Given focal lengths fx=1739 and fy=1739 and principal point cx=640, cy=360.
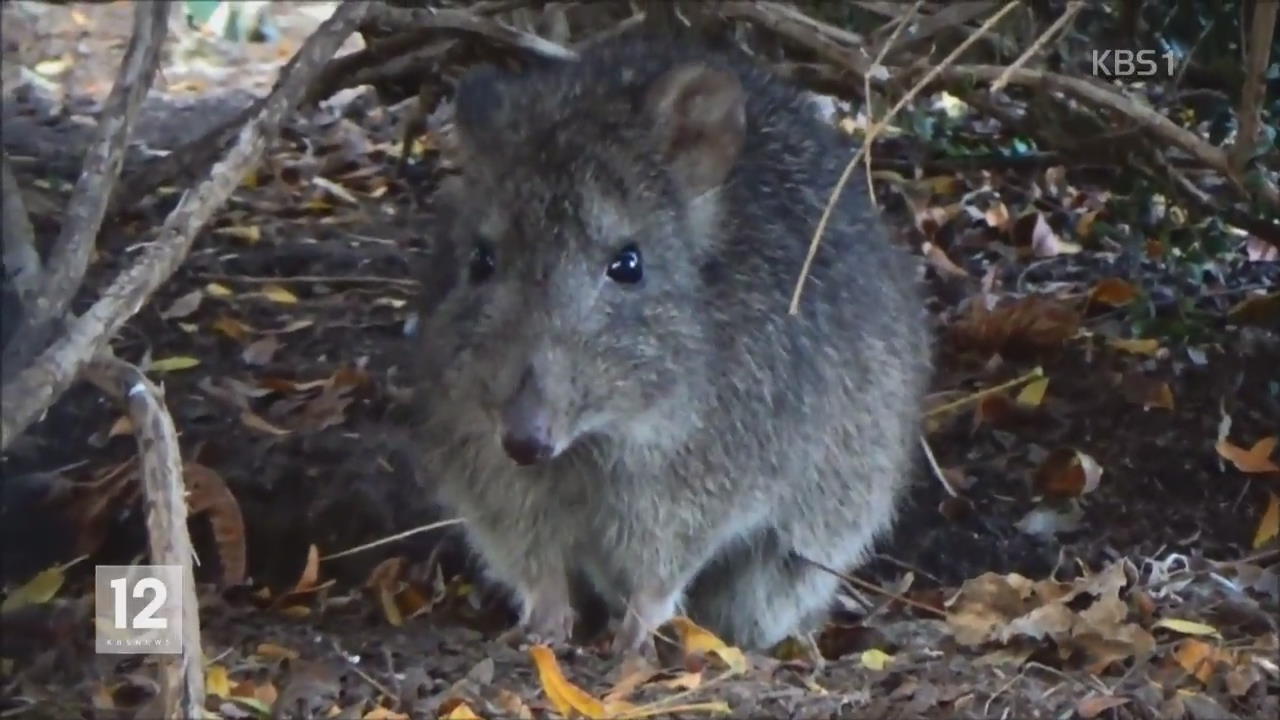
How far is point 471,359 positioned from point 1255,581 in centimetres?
174

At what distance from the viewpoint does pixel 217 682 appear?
3.07 metres

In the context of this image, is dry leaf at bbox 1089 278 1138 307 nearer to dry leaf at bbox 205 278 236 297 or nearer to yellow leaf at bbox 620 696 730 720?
yellow leaf at bbox 620 696 730 720

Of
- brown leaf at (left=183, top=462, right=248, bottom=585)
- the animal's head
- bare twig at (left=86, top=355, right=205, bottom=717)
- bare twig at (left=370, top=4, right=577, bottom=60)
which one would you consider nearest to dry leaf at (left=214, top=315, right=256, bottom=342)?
brown leaf at (left=183, top=462, right=248, bottom=585)

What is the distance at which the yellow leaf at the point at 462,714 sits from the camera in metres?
3.04

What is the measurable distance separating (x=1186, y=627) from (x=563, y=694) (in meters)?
1.26

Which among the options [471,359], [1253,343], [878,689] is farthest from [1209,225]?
[471,359]

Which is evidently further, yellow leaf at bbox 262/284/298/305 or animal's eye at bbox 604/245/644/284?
yellow leaf at bbox 262/284/298/305

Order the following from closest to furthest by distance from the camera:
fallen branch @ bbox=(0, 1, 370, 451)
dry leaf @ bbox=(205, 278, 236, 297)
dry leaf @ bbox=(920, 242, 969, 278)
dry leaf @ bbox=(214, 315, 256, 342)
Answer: fallen branch @ bbox=(0, 1, 370, 451) < dry leaf @ bbox=(214, 315, 256, 342) < dry leaf @ bbox=(205, 278, 236, 297) < dry leaf @ bbox=(920, 242, 969, 278)

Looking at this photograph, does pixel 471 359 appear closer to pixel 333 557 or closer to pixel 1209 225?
pixel 333 557

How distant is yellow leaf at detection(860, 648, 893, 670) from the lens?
11.2 ft

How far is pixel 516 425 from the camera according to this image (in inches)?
120

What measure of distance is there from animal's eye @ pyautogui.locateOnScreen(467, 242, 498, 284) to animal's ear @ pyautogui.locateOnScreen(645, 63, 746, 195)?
0.40 meters

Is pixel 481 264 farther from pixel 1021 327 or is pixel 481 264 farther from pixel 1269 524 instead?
pixel 1021 327

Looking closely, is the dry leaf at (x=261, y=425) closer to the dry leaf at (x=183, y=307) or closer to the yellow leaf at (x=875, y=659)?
the dry leaf at (x=183, y=307)
